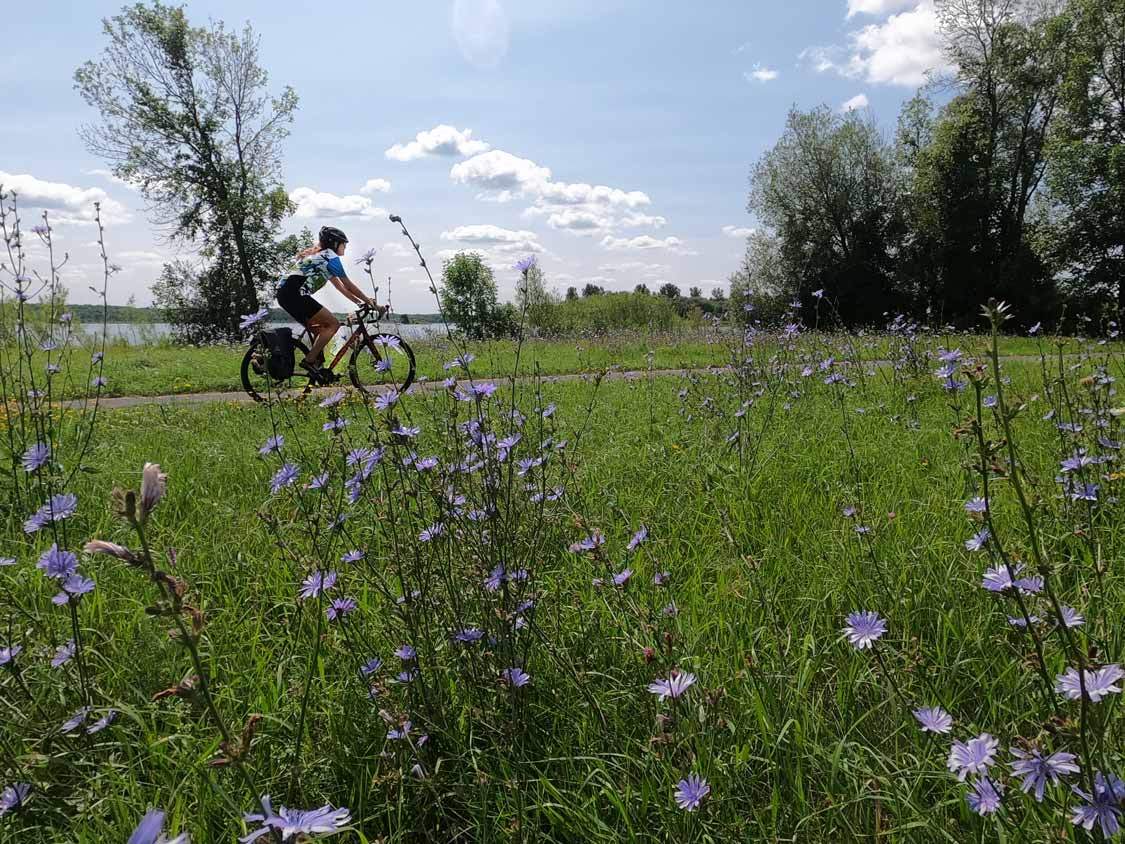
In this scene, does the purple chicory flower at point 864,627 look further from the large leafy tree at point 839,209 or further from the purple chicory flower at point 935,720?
the large leafy tree at point 839,209

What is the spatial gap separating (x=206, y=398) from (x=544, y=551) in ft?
22.6

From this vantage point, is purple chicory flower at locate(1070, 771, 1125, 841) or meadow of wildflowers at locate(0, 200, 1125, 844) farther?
meadow of wildflowers at locate(0, 200, 1125, 844)

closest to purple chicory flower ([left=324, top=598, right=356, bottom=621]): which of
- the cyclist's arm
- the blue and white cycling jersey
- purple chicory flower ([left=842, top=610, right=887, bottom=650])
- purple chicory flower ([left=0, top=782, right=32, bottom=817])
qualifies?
purple chicory flower ([left=0, top=782, right=32, bottom=817])

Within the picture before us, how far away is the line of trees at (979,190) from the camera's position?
20.1 metres

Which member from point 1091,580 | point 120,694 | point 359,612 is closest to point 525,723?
point 359,612

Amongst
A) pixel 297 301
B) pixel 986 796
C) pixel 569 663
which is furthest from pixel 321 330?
pixel 986 796

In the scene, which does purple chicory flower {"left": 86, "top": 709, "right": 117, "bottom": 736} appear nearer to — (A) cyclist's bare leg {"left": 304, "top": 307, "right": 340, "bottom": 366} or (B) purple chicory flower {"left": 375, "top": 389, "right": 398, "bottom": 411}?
(B) purple chicory flower {"left": 375, "top": 389, "right": 398, "bottom": 411}

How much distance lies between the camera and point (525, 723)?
56.8 inches

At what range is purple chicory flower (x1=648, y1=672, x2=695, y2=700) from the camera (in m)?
1.08

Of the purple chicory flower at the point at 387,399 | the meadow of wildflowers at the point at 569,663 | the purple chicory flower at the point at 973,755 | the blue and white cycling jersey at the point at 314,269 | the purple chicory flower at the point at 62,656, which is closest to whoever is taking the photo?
the purple chicory flower at the point at 973,755

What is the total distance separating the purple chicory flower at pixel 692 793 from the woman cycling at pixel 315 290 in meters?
5.53

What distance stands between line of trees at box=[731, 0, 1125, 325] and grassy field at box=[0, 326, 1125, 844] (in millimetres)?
16114

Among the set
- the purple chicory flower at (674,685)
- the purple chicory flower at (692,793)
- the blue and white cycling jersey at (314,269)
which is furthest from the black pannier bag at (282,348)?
the purple chicory flower at (692,793)

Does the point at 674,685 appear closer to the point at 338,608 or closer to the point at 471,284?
the point at 338,608
